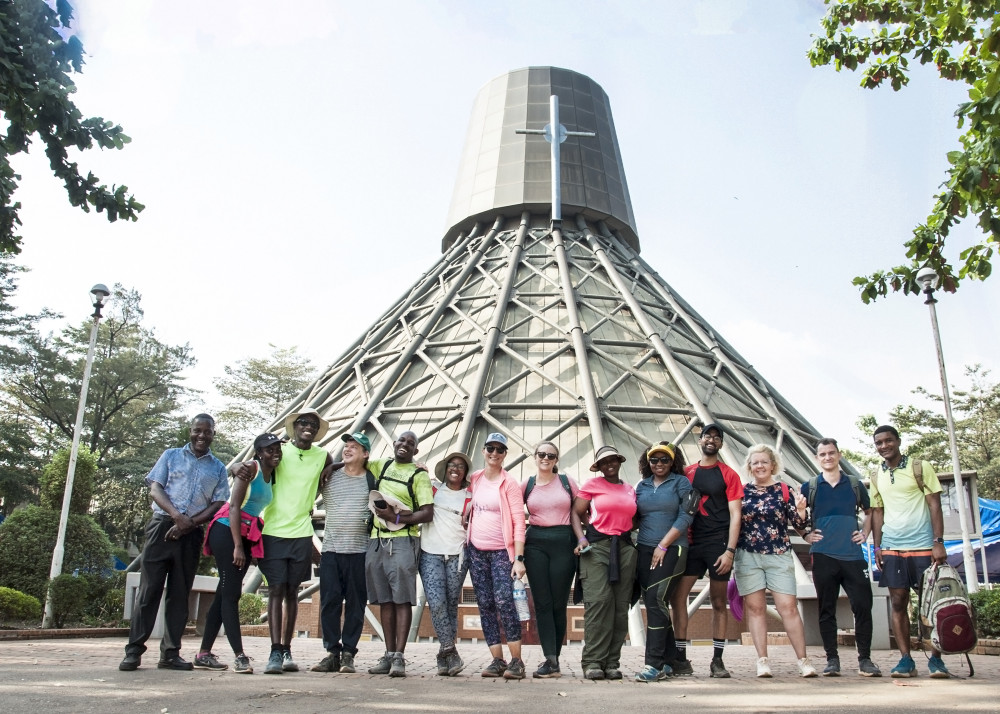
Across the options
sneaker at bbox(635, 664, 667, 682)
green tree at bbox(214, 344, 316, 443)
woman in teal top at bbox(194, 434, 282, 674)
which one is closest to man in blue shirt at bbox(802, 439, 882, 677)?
sneaker at bbox(635, 664, 667, 682)

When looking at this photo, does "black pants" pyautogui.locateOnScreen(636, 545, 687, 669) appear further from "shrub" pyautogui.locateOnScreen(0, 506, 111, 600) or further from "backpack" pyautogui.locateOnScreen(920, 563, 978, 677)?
"shrub" pyautogui.locateOnScreen(0, 506, 111, 600)

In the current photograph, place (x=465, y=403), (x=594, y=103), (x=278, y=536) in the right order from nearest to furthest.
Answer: (x=278, y=536), (x=465, y=403), (x=594, y=103)

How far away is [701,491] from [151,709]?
4030mm

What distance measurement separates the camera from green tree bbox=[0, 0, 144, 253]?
17.6 ft

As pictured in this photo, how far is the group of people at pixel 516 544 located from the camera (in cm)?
578

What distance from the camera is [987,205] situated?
4.84 metres

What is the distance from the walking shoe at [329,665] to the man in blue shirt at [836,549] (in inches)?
146

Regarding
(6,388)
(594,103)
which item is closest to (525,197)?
(594,103)

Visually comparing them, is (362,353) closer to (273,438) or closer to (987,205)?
(273,438)

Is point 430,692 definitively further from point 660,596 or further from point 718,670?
point 718,670

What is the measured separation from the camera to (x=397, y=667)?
5582 mm

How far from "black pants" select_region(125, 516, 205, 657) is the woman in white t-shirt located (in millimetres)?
1771

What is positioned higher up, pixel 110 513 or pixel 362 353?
pixel 362 353

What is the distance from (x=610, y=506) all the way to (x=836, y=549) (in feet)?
6.11
